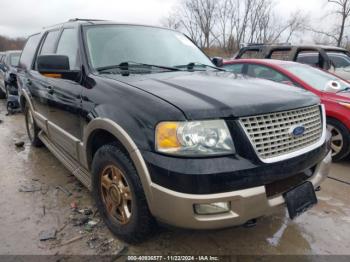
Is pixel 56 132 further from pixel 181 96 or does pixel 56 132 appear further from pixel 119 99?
pixel 181 96

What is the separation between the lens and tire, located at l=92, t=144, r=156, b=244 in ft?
7.50

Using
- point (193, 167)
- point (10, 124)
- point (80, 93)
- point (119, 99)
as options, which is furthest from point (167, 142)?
point (10, 124)

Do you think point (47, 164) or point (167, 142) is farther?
point (47, 164)

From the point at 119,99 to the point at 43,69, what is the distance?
3.66 feet

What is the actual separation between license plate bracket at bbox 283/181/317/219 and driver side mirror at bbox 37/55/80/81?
2.15 m

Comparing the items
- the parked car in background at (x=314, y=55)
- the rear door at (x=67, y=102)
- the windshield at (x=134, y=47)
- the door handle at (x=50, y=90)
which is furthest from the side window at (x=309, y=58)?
the door handle at (x=50, y=90)

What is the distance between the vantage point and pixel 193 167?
194 cm

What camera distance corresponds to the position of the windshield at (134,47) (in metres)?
3.13

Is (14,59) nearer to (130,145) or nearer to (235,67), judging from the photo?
(235,67)

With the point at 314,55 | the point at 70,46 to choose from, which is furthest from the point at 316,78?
the point at 70,46

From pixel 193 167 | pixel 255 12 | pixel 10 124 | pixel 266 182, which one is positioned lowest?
pixel 10 124

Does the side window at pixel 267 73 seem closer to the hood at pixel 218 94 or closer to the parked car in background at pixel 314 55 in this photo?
the parked car in background at pixel 314 55

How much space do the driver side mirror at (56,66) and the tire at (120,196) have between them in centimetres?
90

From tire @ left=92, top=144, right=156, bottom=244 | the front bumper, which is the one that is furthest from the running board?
the front bumper
